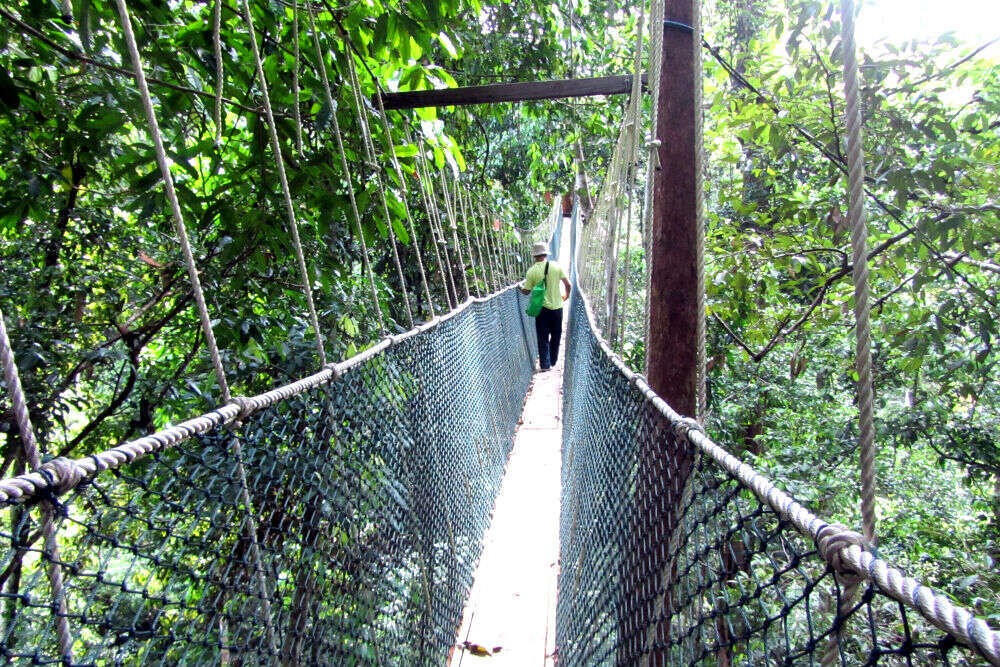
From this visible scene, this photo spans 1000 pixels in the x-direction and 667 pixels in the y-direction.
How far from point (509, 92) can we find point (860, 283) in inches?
78.3

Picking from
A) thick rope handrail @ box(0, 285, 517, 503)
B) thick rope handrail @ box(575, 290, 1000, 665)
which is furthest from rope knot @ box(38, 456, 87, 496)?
thick rope handrail @ box(575, 290, 1000, 665)

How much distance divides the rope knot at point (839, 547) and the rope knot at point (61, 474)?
643 mm

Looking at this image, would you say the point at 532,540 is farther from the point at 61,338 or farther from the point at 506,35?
the point at 506,35

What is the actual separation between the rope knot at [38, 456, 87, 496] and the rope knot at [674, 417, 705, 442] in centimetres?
71

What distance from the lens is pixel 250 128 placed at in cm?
173

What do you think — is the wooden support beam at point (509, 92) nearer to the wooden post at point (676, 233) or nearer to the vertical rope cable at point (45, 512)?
the wooden post at point (676, 233)

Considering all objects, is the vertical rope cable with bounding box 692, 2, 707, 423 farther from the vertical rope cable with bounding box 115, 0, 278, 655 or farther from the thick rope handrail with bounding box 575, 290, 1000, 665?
the vertical rope cable with bounding box 115, 0, 278, 655

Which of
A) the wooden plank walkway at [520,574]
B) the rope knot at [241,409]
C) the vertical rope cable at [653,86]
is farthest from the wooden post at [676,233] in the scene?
the rope knot at [241,409]

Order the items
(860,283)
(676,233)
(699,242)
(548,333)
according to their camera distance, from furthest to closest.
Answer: (548,333) → (676,233) → (699,242) → (860,283)

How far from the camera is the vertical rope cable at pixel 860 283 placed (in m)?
0.61

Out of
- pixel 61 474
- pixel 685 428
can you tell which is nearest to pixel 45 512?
pixel 61 474

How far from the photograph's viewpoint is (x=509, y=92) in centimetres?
240

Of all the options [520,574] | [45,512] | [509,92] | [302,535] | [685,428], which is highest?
[509,92]

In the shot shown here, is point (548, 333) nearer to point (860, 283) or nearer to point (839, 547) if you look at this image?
point (860, 283)
